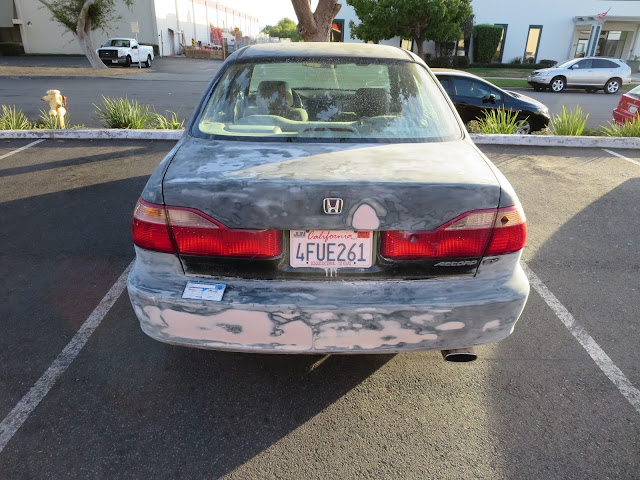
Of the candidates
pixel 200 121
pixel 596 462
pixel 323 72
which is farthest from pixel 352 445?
pixel 323 72

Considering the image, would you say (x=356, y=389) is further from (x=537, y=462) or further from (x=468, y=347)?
(x=537, y=462)

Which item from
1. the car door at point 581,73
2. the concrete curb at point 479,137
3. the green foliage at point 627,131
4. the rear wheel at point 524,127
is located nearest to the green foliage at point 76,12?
the concrete curb at point 479,137

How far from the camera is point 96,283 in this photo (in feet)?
12.5

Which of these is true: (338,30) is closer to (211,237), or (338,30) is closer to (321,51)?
(321,51)

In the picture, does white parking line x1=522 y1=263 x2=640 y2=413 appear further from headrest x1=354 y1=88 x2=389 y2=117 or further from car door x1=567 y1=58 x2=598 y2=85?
car door x1=567 y1=58 x2=598 y2=85

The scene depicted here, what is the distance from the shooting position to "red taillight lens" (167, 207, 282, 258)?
2.13 meters

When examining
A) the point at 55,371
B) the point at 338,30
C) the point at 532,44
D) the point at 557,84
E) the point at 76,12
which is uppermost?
the point at 76,12

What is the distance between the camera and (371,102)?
10.3 ft

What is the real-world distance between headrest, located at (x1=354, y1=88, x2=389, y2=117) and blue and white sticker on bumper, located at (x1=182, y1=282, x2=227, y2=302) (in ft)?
4.88

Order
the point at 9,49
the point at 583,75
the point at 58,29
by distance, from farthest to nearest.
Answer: the point at 58,29 → the point at 9,49 → the point at 583,75

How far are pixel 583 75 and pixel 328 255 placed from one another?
23.3m

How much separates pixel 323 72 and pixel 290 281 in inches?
70.0

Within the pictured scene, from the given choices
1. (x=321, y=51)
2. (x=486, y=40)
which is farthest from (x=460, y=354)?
(x=486, y=40)

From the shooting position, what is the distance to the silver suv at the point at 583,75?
20.9 metres
